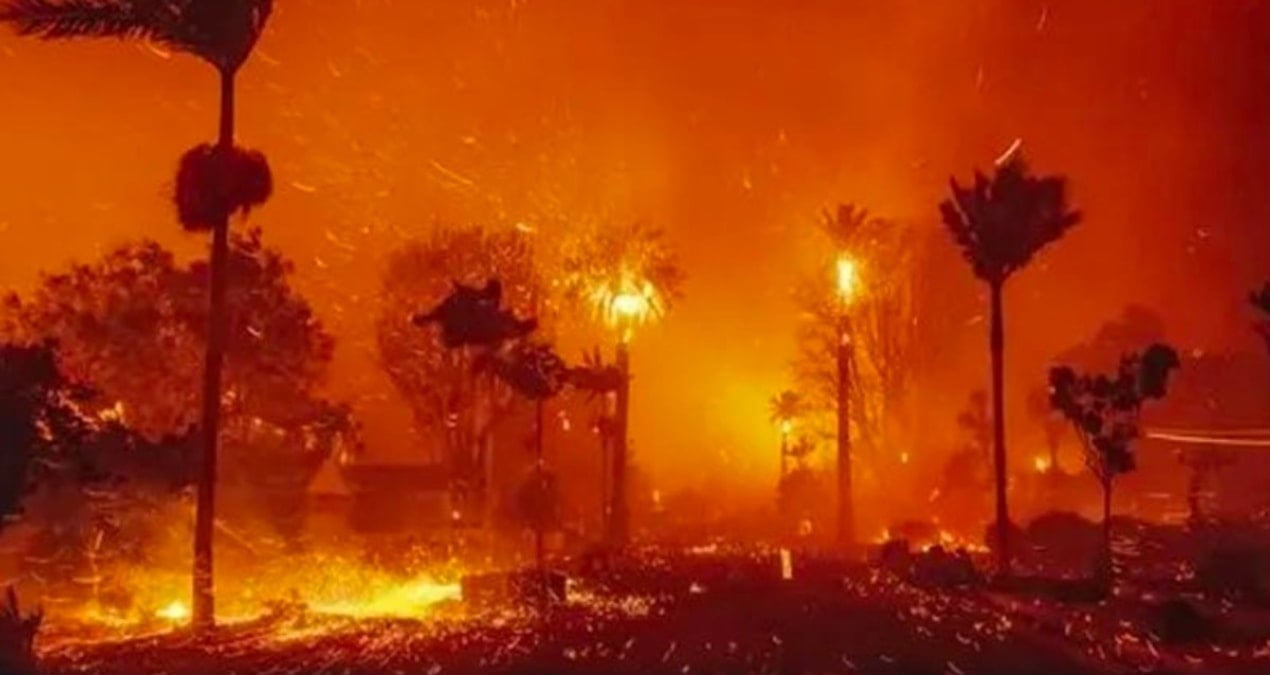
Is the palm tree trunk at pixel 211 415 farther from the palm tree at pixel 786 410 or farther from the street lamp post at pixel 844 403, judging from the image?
the palm tree at pixel 786 410

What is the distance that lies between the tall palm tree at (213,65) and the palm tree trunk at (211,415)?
0.02 metres

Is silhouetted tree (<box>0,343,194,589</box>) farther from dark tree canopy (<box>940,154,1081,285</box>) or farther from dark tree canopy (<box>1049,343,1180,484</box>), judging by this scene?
dark tree canopy (<box>1049,343,1180,484</box>)

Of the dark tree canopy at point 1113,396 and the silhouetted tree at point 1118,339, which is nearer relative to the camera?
the dark tree canopy at point 1113,396

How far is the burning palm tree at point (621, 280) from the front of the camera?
63.6m

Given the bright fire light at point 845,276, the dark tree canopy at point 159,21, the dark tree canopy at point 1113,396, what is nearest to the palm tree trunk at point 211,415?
the dark tree canopy at point 159,21

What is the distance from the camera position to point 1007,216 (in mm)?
45281

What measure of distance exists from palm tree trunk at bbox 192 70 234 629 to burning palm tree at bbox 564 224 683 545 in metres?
32.6

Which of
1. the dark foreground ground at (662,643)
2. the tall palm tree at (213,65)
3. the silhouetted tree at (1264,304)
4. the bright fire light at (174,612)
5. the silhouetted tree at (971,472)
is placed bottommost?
the bright fire light at (174,612)

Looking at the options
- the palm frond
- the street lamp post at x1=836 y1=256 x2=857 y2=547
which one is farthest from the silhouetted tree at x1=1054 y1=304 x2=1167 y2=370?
the palm frond

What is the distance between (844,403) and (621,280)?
38.9ft

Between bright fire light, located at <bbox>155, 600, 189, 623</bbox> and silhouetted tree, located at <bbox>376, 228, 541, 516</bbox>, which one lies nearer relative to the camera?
bright fire light, located at <bbox>155, 600, 189, 623</bbox>

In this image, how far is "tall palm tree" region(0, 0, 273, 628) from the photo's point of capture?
28.0m

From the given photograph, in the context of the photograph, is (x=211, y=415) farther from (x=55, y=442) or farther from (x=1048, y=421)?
(x=1048, y=421)

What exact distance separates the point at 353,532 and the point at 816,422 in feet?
168
